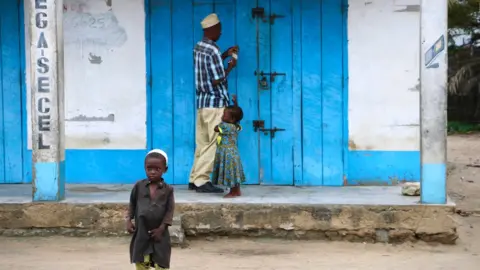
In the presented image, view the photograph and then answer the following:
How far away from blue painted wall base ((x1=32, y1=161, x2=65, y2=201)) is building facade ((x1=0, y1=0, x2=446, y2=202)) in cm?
115

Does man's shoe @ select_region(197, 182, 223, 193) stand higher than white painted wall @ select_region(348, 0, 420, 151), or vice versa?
white painted wall @ select_region(348, 0, 420, 151)

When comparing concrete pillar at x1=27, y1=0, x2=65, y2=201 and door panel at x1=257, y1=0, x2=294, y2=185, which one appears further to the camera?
door panel at x1=257, y1=0, x2=294, y2=185

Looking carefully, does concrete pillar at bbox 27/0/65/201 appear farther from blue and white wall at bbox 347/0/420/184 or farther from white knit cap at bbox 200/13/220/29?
blue and white wall at bbox 347/0/420/184

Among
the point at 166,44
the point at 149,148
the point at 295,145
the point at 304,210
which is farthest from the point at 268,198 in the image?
the point at 166,44

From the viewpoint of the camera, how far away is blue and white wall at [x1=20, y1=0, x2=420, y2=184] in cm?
645

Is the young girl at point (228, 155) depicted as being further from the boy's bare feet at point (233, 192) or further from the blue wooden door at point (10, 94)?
the blue wooden door at point (10, 94)

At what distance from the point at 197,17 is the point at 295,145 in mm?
1682

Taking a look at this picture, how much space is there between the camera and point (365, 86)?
651 centimetres

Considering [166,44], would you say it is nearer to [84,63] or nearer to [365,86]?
[84,63]

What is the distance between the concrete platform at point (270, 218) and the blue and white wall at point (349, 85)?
895 millimetres

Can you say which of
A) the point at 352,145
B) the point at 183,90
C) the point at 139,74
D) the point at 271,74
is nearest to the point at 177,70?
the point at 183,90

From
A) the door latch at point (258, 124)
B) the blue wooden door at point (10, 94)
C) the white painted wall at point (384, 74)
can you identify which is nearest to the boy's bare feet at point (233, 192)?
the door latch at point (258, 124)

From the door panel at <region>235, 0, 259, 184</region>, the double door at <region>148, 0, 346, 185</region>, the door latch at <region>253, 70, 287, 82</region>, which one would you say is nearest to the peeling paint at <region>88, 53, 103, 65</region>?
the double door at <region>148, 0, 346, 185</region>

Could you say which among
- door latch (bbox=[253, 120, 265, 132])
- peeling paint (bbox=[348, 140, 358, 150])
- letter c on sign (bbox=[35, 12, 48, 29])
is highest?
letter c on sign (bbox=[35, 12, 48, 29])
